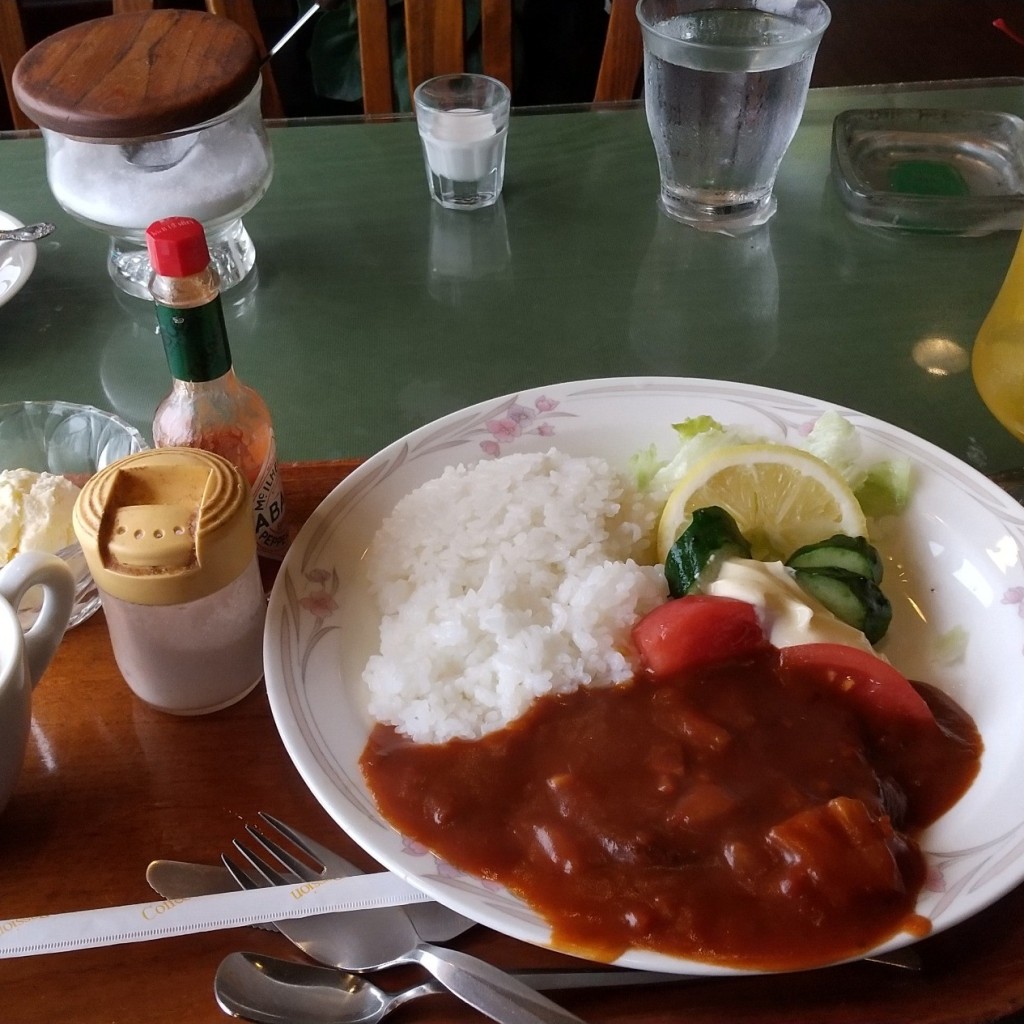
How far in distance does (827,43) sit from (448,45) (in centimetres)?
245

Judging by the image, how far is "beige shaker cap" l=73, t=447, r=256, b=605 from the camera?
3.36 feet

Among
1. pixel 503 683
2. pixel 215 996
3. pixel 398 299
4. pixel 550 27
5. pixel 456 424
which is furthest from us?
pixel 550 27

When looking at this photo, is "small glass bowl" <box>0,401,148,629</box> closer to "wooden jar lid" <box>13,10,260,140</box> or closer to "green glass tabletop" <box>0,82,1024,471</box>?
"green glass tabletop" <box>0,82,1024,471</box>

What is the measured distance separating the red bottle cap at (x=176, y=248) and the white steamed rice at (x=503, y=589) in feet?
1.39

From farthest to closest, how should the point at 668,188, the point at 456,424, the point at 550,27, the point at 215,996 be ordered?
the point at 550,27 → the point at 668,188 → the point at 456,424 → the point at 215,996

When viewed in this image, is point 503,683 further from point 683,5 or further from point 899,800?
point 683,5

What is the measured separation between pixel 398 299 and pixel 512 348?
0.25 meters

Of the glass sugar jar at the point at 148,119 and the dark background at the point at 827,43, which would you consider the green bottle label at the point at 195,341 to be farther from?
the dark background at the point at 827,43

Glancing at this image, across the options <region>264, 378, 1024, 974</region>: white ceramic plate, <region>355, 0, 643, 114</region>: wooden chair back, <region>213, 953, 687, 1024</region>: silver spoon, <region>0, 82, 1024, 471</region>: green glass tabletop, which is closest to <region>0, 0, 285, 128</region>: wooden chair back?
<region>355, 0, 643, 114</region>: wooden chair back

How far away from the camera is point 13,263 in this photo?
182 centimetres

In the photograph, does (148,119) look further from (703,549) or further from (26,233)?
(703,549)

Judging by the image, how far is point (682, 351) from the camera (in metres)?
1.78

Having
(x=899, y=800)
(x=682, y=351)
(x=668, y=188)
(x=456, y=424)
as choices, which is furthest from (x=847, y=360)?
(x=899, y=800)

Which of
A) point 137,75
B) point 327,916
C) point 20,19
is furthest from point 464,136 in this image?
point 327,916
